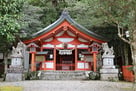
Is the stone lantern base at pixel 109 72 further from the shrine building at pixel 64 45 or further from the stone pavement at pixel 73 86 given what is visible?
the stone pavement at pixel 73 86

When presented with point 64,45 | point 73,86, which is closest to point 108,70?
point 73,86

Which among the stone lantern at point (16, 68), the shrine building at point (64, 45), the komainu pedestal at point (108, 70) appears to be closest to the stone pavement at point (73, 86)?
the stone lantern at point (16, 68)

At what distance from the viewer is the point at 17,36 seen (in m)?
15.8

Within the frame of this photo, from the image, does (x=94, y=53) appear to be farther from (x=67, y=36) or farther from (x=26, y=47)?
(x=26, y=47)

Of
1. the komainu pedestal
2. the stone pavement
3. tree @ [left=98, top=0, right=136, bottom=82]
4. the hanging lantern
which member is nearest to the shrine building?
the hanging lantern

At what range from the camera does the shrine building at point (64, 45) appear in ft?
52.2

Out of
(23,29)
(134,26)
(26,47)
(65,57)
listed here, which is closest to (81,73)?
(65,57)

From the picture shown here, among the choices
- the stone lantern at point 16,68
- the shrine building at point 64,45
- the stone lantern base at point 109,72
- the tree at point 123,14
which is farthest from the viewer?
the shrine building at point 64,45

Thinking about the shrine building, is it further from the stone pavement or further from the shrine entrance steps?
the stone pavement

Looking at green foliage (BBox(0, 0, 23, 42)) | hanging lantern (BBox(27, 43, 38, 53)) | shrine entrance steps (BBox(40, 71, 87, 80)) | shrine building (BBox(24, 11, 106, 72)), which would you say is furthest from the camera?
shrine building (BBox(24, 11, 106, 72))

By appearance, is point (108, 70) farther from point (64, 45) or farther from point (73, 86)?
point (64, 45)

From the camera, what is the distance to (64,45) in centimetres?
1709

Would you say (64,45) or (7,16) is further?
(64,45)

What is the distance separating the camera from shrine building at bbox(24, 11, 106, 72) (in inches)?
627
